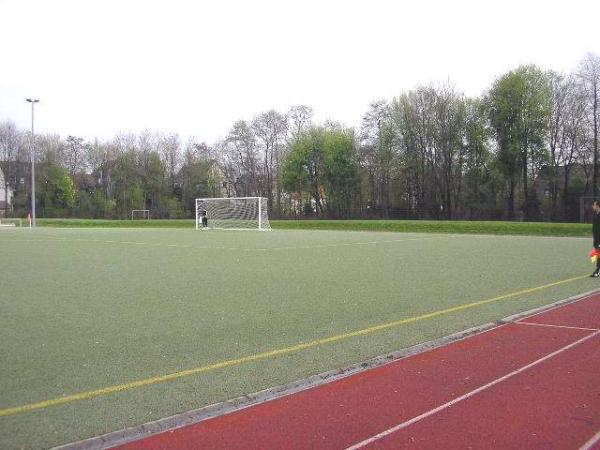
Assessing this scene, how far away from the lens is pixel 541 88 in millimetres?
43812

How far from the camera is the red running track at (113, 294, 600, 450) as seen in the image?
382 centimetres

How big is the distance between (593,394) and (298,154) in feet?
176

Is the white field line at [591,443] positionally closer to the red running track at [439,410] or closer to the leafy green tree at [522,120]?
the red running track at [439,410]

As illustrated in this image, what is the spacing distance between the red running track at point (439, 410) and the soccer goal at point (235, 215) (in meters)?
39.4

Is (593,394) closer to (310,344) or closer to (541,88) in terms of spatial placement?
(310,344)

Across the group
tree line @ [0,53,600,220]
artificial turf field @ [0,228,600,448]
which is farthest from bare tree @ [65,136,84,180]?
artificial turf field @ [0,228,600,448]

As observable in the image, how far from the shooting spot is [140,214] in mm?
70188

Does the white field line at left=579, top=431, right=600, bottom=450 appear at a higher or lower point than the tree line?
lower

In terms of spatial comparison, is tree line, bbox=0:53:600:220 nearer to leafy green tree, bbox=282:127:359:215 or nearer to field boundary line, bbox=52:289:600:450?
leafy green tree, bbox=282:127:359:215

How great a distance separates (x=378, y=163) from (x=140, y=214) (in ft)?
111

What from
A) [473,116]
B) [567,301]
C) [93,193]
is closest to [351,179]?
[473,116]

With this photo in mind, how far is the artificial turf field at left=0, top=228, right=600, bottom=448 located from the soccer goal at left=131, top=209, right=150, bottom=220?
53794 mm

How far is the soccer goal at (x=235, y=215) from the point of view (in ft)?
151

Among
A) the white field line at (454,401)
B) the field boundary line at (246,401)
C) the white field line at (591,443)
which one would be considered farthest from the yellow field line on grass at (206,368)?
the white field line at (591,443)
